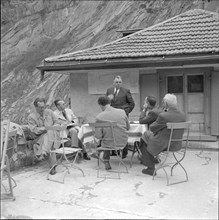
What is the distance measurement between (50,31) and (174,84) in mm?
20759

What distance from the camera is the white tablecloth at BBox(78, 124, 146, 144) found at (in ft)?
19.3

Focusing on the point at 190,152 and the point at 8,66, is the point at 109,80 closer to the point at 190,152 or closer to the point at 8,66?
the point at 190,152

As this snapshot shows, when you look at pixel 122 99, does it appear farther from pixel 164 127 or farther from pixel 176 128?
pixel 176 128

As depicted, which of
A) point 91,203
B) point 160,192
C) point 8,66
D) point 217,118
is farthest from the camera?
point 8,66

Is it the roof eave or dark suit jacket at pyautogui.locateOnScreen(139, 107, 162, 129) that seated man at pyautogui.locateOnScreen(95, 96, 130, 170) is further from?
the roof eave

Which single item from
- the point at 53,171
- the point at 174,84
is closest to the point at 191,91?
the point at 174,84

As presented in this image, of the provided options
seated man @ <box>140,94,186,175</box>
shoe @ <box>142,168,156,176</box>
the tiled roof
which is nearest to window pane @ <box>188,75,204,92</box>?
the tiled roof

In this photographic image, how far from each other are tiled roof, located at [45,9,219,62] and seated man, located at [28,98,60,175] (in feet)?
8.64

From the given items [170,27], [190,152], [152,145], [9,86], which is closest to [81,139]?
[152,145]

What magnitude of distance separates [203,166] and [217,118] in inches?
92.6

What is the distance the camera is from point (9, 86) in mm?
23969

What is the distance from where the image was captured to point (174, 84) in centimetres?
841

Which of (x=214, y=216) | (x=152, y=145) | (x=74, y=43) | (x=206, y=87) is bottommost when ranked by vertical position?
(x=214, y=216)

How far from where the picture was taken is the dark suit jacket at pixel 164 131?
498 centimetres
